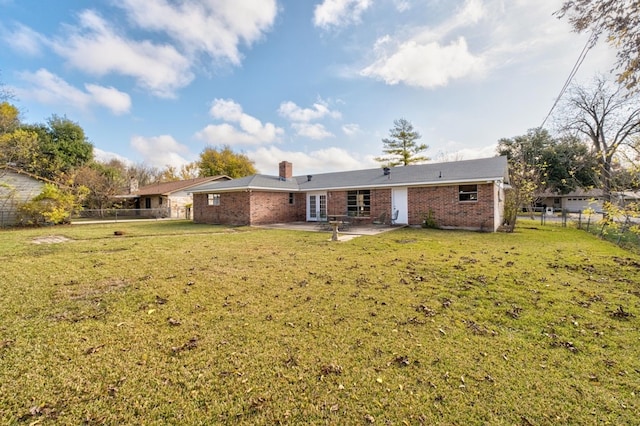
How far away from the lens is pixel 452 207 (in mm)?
13797

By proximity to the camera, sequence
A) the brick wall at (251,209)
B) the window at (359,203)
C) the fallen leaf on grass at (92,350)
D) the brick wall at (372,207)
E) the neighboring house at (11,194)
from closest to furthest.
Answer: the fallen leaf on grass at (92,350) → the brick wall at (372,207) → the neighboring house at (11,194) → the window at (359,203) → the brick wall at (251,209)

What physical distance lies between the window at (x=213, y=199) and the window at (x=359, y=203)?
9025 millimetres

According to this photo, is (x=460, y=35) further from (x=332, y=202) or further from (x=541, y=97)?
(x=332, y=202)

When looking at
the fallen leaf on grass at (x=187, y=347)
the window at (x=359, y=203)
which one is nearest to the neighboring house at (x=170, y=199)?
the window at (x=359, y=203)

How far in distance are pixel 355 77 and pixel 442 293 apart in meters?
13.3

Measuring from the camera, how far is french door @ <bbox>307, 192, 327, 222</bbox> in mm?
18500

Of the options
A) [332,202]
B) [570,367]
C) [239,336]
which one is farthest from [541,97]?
[239,336]

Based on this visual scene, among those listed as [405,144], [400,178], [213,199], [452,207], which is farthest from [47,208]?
[405,144]

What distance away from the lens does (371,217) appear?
16312 mm

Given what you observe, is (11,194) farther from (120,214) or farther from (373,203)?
(373,203)

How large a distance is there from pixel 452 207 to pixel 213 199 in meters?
15.2

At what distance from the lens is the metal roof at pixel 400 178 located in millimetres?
13367

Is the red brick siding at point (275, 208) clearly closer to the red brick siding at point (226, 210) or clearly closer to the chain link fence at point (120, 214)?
the red brick siding at point (226, 210)

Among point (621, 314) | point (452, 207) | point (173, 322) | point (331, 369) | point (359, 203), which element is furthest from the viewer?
point (359, 203)
